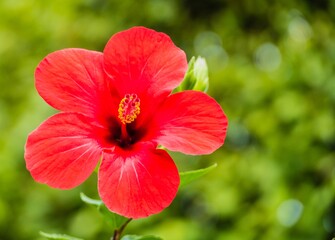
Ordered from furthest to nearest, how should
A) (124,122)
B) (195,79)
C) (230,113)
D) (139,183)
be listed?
(230,113), (195,79), (124,122), (139,183)

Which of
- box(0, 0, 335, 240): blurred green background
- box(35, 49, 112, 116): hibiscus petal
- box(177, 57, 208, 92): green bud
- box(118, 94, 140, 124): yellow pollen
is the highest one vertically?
box(35, 49, 112, 116): hibiscus petal

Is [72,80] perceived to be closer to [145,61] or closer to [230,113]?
[145,61]

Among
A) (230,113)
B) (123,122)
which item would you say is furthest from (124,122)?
(230,113)

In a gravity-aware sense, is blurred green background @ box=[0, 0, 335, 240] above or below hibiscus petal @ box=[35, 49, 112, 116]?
below

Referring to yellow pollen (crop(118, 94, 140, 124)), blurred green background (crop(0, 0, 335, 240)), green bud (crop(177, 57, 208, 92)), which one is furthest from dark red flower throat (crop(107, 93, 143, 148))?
blurred green background (crop(0, 0, 335, 240))

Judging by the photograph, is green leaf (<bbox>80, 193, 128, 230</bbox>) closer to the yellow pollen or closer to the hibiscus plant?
the hibiscus plant

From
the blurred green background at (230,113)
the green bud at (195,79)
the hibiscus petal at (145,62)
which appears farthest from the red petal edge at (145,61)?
the blurred green background at (230,113)
